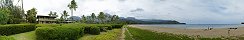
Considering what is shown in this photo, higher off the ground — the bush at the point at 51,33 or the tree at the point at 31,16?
the tree at the point at 31,16

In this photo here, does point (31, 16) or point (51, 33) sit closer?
point (51, 33)

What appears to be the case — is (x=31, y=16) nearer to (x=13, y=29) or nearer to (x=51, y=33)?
(x=13, y=29)

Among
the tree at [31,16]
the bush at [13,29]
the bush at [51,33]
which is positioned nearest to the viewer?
the bush at [51,33]

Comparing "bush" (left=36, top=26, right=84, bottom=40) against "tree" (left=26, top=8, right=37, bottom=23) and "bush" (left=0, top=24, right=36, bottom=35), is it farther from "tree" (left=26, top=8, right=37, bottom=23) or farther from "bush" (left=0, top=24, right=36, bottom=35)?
"tree" (left=26, top=8, right=37, bottom=23)

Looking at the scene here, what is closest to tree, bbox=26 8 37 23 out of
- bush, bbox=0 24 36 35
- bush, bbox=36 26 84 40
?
bush, bbox=0 24 36 35

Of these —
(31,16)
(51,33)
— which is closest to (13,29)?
(51,33)

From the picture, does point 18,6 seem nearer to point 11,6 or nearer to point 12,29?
point 11,6

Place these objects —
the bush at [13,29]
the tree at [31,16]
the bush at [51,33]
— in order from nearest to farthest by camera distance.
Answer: the bush at [51,33], the bush at [13,29], the tree at [31,16]

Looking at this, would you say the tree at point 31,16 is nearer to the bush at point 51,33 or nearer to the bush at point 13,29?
the bush at point 13,29

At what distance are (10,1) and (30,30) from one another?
57.7 meters

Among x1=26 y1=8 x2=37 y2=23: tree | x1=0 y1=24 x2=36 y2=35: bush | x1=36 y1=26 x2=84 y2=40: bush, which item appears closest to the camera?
x1=36 y1=26 x2=84 y2=40: bush

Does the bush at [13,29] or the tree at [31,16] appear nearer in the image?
the bush at [13,29]

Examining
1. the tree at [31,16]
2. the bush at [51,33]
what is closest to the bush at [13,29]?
the bush at [51,33]

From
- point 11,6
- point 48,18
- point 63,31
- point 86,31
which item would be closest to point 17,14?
point 11,6
